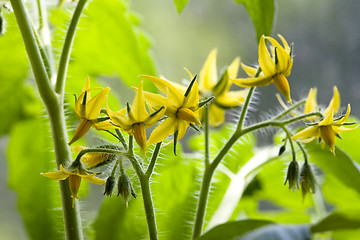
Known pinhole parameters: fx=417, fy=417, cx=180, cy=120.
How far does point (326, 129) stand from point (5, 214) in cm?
105

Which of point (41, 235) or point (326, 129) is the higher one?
point (326, 129)

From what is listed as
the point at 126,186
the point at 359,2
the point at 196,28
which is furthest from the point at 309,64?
the point at 126,186

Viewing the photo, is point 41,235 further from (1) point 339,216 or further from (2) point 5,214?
(2) point 5,214

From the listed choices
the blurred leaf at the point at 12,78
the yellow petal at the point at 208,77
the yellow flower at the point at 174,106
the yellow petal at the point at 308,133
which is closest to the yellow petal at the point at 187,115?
the yellow flower at the point at 174,106

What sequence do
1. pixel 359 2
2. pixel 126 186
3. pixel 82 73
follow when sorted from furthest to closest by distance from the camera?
1. pixel 359 2
2. pixel 82 73
3. pixel 126 186

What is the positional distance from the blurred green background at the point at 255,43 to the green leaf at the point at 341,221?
0.72m

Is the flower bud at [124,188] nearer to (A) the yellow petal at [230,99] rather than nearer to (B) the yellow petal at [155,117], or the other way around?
(B) the yellow petal at [155,117]

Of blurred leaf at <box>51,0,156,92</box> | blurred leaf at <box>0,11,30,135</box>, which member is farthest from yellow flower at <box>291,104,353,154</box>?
blurred leaf at <box>0,11,30,135</box>

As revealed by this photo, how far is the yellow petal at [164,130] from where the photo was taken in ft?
1.03

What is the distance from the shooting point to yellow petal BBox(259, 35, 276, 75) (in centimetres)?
35

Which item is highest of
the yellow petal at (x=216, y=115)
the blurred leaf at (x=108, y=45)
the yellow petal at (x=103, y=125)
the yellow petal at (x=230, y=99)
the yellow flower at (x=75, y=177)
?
the blurred leaf at (x=108, y=45)

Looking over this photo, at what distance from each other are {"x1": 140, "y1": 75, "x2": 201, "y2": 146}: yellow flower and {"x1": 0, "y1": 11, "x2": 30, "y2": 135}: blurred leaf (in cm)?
39

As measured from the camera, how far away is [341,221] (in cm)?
36

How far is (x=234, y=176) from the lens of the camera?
607 millimetres
